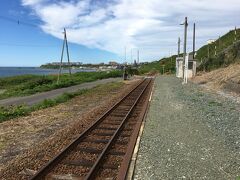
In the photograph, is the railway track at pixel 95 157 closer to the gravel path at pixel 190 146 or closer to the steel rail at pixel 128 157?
the steel rail at pixel 128 157

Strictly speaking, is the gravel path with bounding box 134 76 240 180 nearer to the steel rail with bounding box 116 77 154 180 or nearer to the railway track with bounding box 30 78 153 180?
the steel rail with bounding box 116 77 154 180

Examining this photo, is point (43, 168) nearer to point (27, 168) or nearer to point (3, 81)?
point (27, 168)

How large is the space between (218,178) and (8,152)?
5391mm

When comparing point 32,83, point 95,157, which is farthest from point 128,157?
point 32,83

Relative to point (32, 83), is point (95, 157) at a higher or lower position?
higher

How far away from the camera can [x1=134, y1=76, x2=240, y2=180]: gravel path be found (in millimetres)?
7427

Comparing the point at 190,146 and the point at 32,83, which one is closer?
the point at 190,146

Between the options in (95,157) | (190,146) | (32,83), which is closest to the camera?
(95,157)

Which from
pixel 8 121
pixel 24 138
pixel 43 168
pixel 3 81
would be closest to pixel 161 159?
pixel 43 168

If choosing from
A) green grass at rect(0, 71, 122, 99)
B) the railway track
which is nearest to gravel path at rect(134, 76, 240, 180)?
the railway track

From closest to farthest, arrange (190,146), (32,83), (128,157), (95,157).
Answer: (128,157), (95,157), (190,146), (32,83)

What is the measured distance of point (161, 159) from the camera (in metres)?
8.34

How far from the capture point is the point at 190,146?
9.64 m

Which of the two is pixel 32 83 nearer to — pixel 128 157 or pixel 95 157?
pixel 95 157
